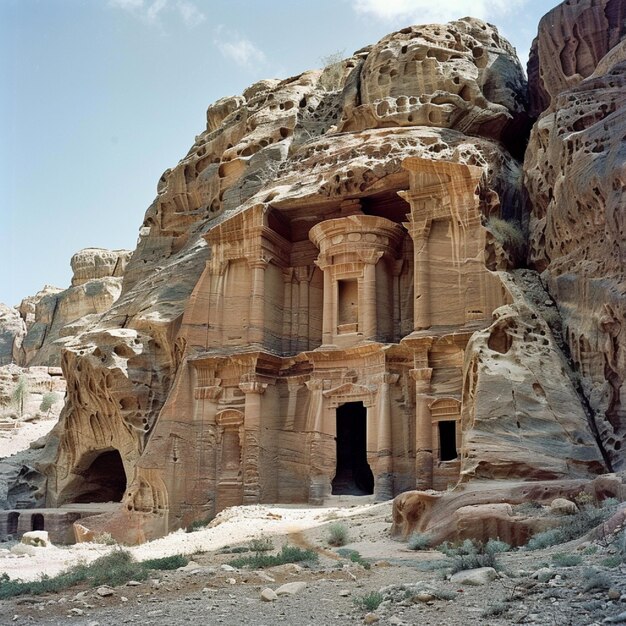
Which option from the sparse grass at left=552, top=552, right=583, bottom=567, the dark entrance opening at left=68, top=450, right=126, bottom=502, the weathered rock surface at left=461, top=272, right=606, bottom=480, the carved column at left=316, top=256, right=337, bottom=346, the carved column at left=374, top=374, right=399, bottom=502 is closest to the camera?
the sparse grass at left=552, top=552, right=583, bottom=567

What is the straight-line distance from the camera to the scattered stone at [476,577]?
24.4 ft

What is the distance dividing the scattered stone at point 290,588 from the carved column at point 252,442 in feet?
43.6

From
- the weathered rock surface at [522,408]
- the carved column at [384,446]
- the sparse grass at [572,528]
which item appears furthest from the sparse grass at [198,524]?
the sparse grass at [572,528]

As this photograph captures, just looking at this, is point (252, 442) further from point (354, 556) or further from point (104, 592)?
point (104, 592)

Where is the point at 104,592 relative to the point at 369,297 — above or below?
below

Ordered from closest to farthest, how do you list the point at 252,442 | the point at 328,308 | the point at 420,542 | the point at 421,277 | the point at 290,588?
1. the point at 290,588
2. the point at 420,542
3. the point at 421,277
4. the point at 252,442
5. the point at 328,308

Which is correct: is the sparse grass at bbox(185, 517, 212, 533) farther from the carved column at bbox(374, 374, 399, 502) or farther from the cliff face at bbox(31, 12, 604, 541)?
the carved column at bbox(374, 374, 399, 502)

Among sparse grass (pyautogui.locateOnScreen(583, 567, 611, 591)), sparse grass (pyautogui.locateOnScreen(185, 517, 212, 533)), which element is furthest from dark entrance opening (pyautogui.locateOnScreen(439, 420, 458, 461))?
sparse grass (pyautogui.locateOnScreen(583, 567, 611, 591))

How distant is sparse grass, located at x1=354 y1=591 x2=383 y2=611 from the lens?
7063 millimetres

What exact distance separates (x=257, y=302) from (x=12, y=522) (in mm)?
11925

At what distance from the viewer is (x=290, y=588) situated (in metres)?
8.25

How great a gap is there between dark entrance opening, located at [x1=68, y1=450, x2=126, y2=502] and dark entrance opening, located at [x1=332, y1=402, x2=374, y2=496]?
30.1 ft

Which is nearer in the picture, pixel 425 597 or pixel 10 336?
pixel 425 597

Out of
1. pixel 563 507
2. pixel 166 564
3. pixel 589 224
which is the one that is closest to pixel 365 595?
pixel 166 564
